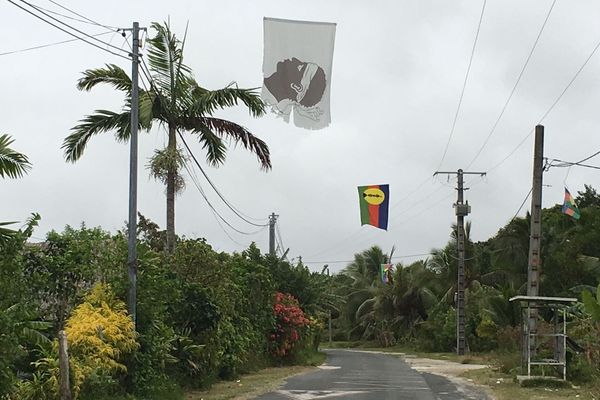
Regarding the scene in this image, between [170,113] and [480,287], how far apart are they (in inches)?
1381

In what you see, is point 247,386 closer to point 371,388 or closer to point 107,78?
point 371,388

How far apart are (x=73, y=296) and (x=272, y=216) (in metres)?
31.7

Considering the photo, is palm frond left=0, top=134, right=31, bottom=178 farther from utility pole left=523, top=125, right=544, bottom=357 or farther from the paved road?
utility pole left=523, top=125, right=544, bottom=357

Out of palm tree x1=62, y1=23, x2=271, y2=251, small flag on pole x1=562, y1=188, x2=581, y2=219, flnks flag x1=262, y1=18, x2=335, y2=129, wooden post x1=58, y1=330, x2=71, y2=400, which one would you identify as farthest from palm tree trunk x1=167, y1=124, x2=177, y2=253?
small flag on pole x1=562, y1=188, x2=581, y2=219

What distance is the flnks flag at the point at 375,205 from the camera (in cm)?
3216

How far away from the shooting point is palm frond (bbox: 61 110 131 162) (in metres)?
19.8

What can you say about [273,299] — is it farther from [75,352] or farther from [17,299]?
[17,299]

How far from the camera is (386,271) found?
6184 cm

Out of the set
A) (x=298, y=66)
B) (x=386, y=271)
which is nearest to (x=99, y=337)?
(x=298, y=66)

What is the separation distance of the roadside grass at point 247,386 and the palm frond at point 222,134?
18.7 feet

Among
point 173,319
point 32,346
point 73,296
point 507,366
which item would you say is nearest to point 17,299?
point 32,346

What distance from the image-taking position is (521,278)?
51.0 meters

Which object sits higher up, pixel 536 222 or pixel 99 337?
pixel 536 222

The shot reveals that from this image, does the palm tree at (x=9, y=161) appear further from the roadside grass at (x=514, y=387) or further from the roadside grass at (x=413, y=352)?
the roadside grass at (x=413, y=352)
